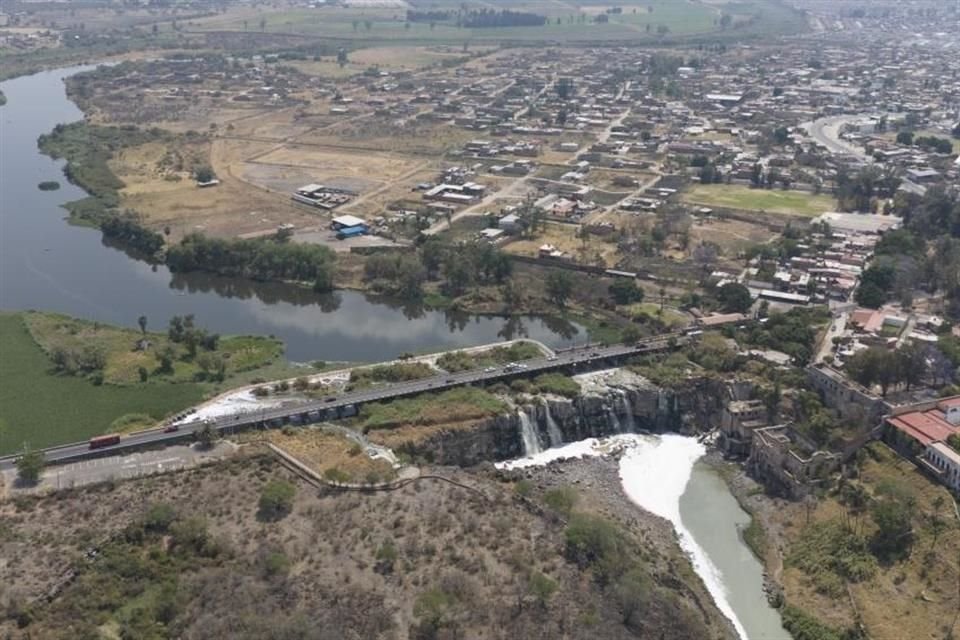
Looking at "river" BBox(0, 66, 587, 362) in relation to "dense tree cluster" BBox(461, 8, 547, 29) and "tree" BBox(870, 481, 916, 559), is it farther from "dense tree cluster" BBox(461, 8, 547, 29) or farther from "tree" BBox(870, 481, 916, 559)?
"dense tree cluster" BBox(461, 8, 547, 29)

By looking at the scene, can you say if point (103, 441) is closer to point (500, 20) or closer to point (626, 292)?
point (626, 292)

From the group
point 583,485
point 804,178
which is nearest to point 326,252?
point 583,485

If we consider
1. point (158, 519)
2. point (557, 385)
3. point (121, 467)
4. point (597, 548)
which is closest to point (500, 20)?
point (557, 385)

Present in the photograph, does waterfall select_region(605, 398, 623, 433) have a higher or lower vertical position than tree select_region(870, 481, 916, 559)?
lower

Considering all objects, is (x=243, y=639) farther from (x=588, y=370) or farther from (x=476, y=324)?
(x=476, y=324)

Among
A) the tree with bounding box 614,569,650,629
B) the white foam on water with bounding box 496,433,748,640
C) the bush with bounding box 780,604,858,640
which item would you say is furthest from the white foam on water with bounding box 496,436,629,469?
the bush with bounding box 780,604,858,640

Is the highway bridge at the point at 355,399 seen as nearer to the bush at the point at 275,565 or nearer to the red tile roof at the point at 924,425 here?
the bush at the point at 275,565
